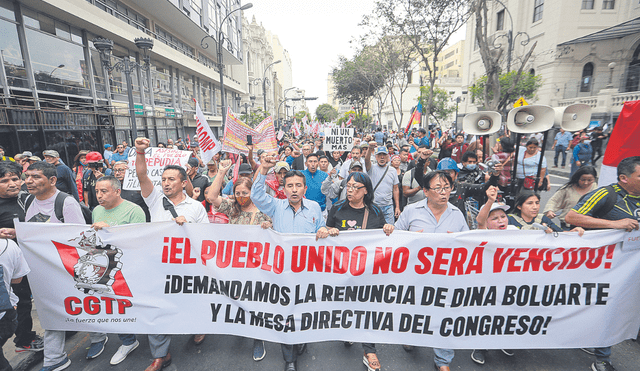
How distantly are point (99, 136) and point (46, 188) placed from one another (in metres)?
13.6

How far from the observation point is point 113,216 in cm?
305

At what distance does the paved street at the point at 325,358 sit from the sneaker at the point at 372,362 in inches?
2.8

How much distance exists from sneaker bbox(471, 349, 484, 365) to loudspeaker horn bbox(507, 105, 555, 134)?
315 cm

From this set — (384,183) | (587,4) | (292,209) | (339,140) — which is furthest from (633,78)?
(292,209)

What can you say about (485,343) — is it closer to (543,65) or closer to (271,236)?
(271,236)

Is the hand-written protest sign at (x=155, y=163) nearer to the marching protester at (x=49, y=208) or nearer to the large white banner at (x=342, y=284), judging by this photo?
the marching protester at (x=49, y=208)

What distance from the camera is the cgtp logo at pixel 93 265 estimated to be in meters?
2.84

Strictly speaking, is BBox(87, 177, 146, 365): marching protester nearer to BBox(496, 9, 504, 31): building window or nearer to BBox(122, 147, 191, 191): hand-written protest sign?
BBox(122, 147, 191, 191): hand-written protest sign

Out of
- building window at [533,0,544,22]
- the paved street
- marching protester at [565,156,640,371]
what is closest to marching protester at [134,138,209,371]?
the paved street

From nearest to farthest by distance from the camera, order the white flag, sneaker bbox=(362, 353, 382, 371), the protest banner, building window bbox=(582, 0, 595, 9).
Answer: sneaker bbox=(362, 353, 382, 371) → the white flag → the protest banner → building window bbox=(582, 0, 595, 9)

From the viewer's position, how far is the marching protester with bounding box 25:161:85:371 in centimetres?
290

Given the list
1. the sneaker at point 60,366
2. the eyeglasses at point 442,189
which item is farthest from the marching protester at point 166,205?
the eyeglasses at point 442,189

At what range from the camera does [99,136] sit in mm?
14227

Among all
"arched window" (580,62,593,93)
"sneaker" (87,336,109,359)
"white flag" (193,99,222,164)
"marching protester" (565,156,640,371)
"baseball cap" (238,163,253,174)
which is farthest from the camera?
"arched window" (580,62,593,93)
